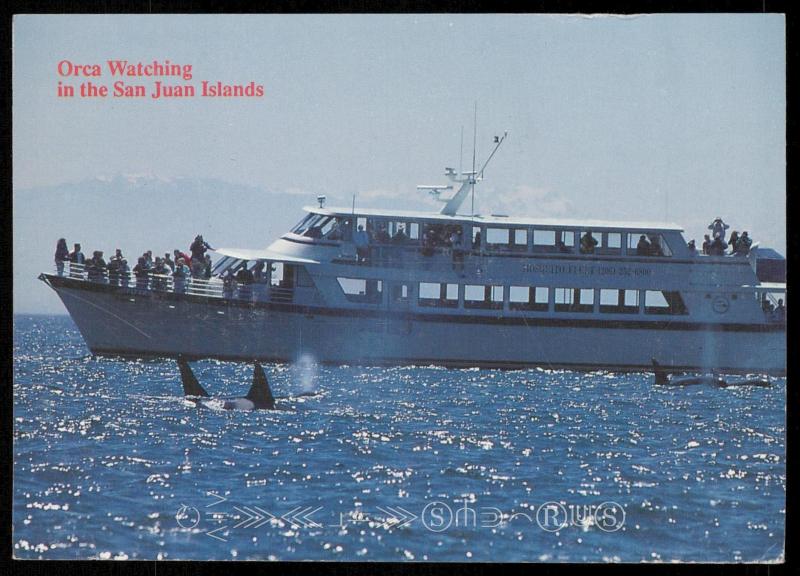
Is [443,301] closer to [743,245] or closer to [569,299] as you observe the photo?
[569,299]

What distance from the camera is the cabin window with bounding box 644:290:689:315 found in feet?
67.1

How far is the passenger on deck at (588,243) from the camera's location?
19172 mm

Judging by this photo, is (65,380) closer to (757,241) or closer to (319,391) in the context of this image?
(319,391)

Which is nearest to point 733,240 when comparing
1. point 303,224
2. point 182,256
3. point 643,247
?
point 643,247

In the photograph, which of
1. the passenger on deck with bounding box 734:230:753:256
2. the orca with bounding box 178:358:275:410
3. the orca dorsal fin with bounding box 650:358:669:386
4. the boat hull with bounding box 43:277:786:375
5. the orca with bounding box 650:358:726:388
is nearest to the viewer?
the passenger on deck with bounding box 734:230:753:256

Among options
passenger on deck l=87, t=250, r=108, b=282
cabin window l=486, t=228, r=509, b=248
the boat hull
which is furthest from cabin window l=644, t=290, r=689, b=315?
passenger on deck l=87, t=250, r=108, b=282

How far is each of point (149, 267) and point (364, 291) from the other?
3.93 meters

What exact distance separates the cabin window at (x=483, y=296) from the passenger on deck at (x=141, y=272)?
5.28 m

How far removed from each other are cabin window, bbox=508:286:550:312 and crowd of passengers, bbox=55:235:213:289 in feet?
16.7

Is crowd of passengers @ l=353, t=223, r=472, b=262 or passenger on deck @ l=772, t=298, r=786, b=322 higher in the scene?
crowd of passengers @ l=353, t=223, r=472, b=262

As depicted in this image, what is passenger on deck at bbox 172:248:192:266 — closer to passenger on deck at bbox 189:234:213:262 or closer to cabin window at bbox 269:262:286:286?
passenger on deck at bbox 189:234:213:262

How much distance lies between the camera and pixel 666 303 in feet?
67.1

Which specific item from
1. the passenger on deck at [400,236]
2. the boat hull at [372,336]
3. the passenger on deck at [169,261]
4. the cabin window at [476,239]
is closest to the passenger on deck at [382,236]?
the passenger on deck at [400,236]

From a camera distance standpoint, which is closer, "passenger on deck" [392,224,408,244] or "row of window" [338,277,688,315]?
"passenger on deck" [392,224,408,244]
